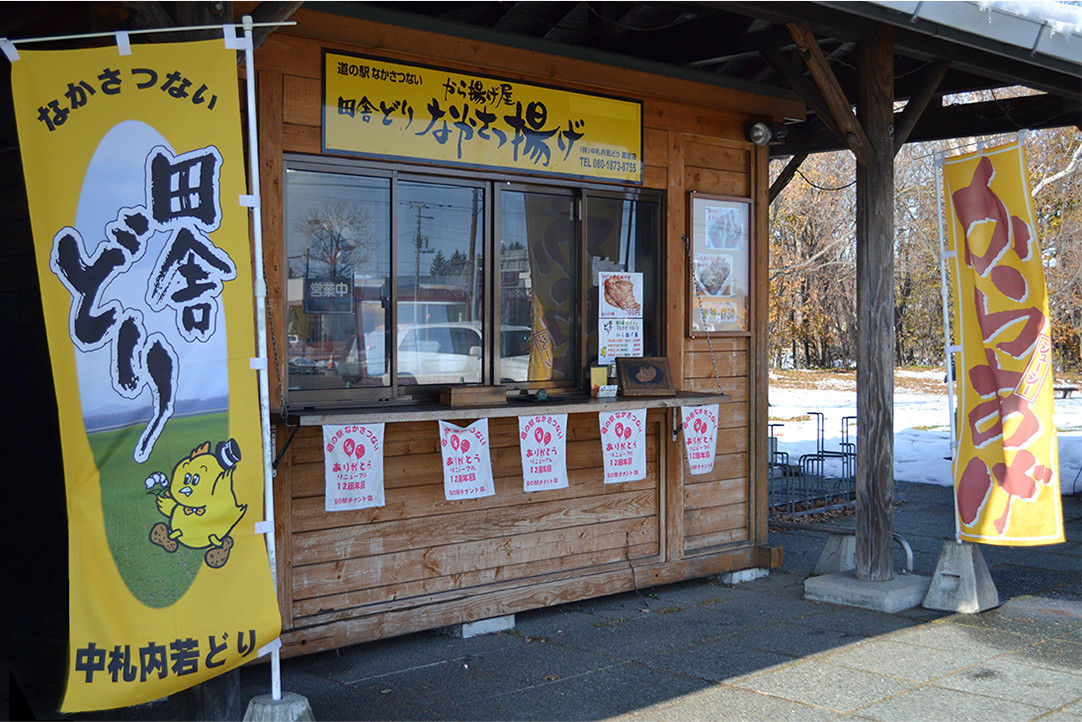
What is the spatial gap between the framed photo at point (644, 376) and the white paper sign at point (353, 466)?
1902 millimetres

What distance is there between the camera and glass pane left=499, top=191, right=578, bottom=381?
628 cm

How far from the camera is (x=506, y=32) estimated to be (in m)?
6.01

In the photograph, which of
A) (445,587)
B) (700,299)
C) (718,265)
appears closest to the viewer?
(445,587)

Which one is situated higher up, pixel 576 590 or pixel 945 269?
pixel 945 269

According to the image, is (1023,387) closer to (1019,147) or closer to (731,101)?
(1019,147)

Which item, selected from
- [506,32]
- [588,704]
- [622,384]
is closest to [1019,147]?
[622,384]

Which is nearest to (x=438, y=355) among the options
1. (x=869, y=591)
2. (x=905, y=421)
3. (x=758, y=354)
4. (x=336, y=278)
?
(x=336, y=278)

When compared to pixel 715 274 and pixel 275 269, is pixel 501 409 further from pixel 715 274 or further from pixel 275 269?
pixel 715 274

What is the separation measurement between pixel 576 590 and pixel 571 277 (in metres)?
2.04

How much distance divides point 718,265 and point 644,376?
1221 mm

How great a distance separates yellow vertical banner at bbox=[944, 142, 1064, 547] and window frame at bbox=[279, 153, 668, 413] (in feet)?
6.57

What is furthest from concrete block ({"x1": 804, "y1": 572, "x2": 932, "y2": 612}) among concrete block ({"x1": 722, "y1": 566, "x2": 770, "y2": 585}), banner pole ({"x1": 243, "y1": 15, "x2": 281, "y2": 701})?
banner pole ({"x1": 243, "y1": 15, "x2": 281, "y2": 701})

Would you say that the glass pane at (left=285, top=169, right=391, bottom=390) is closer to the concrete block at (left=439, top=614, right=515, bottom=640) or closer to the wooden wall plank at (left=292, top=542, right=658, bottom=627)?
the wooden wall plank at (left=292, top=542, right=658, bottom=627)

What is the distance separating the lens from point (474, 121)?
5.97 metres
